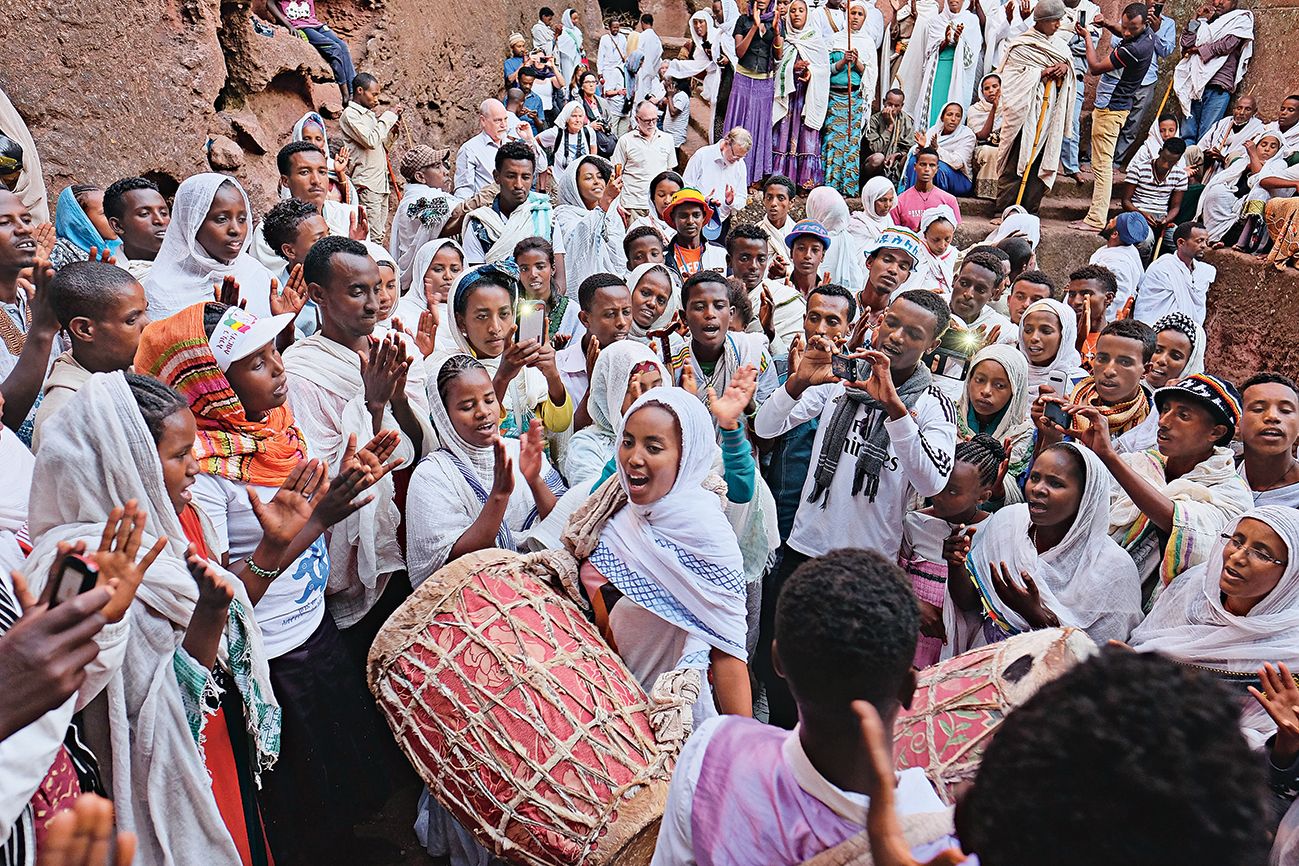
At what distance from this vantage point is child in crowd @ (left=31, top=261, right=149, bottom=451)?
2.79m

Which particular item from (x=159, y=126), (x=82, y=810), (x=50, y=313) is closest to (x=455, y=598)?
(x=82, y=810)

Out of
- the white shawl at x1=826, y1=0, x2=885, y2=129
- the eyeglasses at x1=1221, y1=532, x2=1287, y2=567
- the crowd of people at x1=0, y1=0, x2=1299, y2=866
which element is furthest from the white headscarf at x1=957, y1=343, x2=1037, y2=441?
the white shawl at x1=826, y1=0, x2=885, y2=129

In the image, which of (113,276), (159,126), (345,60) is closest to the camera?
(113,276)

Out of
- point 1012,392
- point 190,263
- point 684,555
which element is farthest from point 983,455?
point 190,263

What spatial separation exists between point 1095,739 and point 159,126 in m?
7.25

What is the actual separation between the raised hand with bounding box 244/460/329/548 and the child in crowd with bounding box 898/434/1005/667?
2353 millimetres

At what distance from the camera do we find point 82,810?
114cm

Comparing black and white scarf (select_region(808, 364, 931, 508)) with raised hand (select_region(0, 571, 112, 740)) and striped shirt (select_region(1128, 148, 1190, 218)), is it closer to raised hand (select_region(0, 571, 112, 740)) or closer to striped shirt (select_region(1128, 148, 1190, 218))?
raised hand (select_region(0, 571, 112, 740))

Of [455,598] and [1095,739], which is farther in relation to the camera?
[455,598]

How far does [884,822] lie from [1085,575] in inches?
83.1

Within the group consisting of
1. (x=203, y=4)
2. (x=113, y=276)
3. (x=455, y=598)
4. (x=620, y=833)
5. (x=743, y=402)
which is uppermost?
(x=203, y=4)

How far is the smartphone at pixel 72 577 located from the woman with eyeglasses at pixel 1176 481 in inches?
121

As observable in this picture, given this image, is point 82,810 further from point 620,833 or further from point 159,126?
point 159,126

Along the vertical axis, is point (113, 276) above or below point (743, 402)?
above
